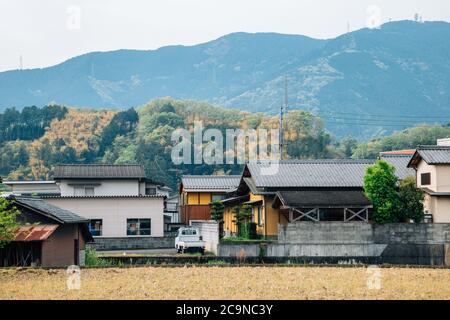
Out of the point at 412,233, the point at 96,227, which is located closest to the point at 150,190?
the point at 96,227

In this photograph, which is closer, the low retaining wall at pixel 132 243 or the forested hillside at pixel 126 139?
the low retaining wall at pixel 132 243

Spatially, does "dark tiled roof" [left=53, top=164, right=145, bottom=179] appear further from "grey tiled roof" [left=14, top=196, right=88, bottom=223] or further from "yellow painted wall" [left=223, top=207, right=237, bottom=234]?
"grey tiled roof" [left=14, top=196, right=88, bottom=223]

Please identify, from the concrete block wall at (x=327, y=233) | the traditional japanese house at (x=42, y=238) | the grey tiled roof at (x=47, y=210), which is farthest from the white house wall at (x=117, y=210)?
the traditional japanese house at (x=42, y=238)

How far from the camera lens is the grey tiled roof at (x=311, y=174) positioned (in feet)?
133

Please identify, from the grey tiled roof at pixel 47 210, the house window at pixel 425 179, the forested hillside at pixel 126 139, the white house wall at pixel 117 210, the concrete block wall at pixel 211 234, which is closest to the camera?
the grey tiled roof at pixel 47 210

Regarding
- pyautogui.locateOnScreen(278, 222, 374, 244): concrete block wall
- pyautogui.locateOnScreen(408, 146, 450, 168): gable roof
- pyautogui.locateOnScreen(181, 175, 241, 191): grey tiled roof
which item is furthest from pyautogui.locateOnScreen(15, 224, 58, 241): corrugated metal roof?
pyautogui.locateOnScreen(181, 175, 241, 191): grey tiled roof

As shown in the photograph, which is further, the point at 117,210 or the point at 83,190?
the point at 83,190

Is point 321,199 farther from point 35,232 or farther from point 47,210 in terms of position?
point 35,232

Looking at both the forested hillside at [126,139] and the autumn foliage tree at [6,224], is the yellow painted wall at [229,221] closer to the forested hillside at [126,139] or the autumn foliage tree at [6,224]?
the autumn foliage tree at [6,224]

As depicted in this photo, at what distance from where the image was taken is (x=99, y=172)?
163ft

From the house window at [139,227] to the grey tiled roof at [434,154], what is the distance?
1596 cm

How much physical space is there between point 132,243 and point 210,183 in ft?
36.8

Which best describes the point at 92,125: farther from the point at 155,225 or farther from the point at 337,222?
the point at 337,222
